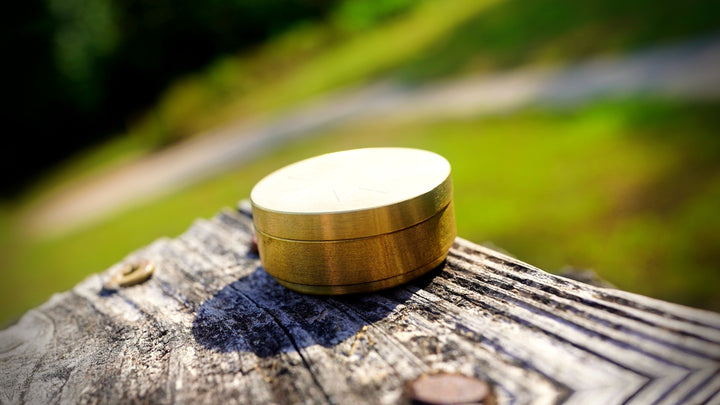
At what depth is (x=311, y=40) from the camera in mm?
13008

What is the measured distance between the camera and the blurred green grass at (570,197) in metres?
3.52

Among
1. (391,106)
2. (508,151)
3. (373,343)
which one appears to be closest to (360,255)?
(373,343)

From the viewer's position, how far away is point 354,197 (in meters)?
1.43

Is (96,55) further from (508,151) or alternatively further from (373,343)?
(373,343)

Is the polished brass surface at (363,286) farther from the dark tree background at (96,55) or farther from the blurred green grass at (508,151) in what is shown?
the dark tree background at (96,55)

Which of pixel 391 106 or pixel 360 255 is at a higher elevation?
pixel 360 255

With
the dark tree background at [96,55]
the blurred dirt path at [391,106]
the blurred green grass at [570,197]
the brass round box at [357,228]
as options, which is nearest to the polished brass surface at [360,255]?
the brass round box at [357,228]

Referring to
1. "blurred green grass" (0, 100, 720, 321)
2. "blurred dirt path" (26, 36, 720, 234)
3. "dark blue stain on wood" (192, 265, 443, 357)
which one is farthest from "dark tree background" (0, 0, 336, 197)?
"dark blue stain on wood" (192, 265, 443, 357)

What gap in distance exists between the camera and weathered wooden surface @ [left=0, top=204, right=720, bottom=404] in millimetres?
1073

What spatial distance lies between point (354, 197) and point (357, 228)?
108 millimetres

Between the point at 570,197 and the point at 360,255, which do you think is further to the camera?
the point at 570,197

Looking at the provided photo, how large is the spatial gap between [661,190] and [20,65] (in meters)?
13.2

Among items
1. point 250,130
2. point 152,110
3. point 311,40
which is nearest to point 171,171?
point 250,130

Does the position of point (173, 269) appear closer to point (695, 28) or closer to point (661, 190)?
point (661, 190)
